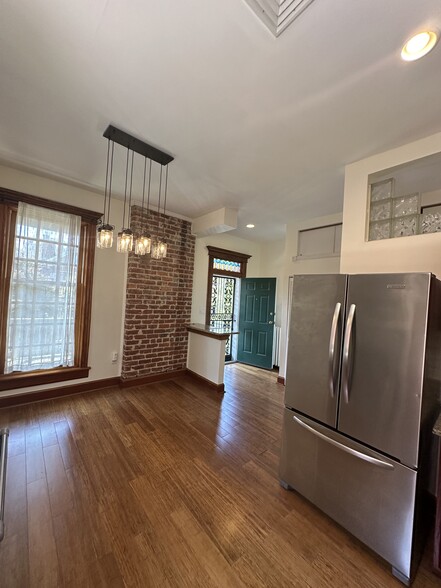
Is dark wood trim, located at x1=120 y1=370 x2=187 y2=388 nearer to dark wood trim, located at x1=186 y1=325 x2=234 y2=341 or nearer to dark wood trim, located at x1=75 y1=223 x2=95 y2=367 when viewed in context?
dark wood trim, located at x1=75 y1=223 x2=95 y2=367

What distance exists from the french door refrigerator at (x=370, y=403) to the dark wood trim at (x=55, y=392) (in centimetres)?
285

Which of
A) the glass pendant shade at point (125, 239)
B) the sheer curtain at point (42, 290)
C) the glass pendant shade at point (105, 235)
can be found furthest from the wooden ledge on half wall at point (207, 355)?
the glass pendant shade at point (105, 235)

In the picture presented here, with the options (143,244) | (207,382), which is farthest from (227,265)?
(143,244)

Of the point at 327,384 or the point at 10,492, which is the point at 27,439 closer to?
the point at 10,492

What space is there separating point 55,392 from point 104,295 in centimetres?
142

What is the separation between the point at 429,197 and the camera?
7.59 ft

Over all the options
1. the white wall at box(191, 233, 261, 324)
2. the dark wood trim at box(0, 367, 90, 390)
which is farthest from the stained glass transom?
the dark wood trim at box(0, 367, 90, 390)

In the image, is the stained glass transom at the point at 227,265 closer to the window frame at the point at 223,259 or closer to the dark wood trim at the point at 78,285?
the window frame at the point at 223,259

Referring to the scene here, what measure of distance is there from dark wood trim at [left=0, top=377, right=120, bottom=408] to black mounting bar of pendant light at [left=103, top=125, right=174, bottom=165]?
3094 millimetres

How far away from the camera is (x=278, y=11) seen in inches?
44.5

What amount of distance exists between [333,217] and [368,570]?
3669 millimetres

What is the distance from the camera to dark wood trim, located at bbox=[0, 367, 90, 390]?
9.24 ft

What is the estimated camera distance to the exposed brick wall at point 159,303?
368 centimetres

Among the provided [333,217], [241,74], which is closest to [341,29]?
[241,74]
